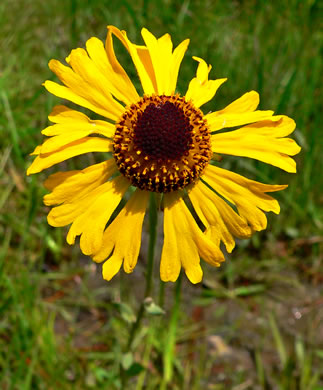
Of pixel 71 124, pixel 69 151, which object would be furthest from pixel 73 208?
pixel 71 124

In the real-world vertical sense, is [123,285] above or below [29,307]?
below

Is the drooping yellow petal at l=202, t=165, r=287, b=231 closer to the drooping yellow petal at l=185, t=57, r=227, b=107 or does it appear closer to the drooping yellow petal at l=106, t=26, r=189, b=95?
the drooping yellow petal at l=185, t=57, r=227, b=107

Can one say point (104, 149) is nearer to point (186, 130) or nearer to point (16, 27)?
point (186, 130)

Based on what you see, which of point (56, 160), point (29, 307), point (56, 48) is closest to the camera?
point (56, 160)

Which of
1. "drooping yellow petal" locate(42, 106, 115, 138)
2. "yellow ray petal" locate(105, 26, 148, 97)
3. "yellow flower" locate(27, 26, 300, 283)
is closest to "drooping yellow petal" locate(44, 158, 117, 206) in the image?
"yellow flower" locate(27, 26, 300, 283)

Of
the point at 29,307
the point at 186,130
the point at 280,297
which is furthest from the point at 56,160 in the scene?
the point at 280,297

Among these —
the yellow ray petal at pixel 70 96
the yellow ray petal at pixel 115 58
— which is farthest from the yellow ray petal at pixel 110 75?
the yellow ray petal at pixel 70 96

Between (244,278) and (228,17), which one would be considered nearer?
(244,278)

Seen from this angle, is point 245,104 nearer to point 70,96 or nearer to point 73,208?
point 70,96

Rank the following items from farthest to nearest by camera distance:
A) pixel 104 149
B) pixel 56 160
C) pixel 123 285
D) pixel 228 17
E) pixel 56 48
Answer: pixel 228 17 < pixel 56 48 < pixel 123 285 < pixel 104 149 < pixel 56 160
